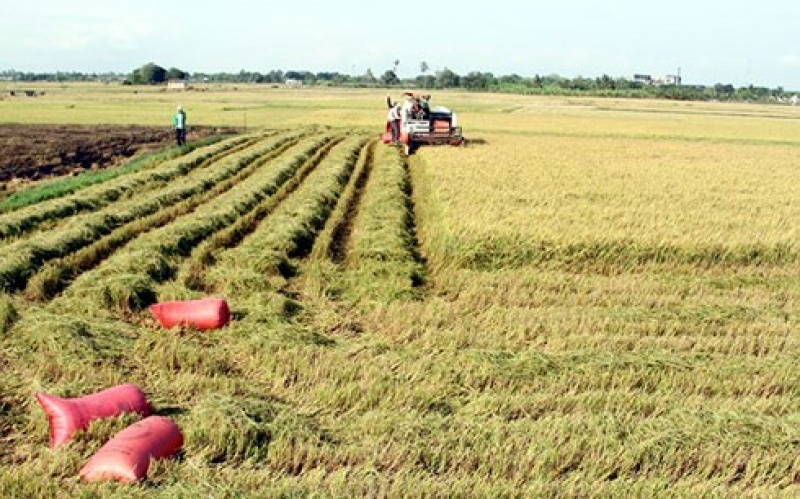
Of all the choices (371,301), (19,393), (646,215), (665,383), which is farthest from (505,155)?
(19,393)

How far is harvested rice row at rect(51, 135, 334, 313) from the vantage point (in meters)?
7.85

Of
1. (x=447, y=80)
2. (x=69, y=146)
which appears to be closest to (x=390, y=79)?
(x=447, y=80)

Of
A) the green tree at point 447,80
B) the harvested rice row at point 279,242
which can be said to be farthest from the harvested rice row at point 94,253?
the green tree at point 447,80

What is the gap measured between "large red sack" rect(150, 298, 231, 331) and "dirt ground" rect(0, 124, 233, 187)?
1266cm

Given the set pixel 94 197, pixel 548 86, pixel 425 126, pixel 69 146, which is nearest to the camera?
pixel 94 197

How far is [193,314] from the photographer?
277 inches

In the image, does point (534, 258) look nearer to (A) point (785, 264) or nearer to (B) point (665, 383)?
(A) point (785, 264)

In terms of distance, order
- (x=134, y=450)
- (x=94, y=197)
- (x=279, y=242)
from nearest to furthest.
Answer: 1. (x=134, y=450)
2. (x=279, y=242)
3. (x=94, y=197)

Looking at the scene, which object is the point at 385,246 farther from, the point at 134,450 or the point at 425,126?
the point at 425,126

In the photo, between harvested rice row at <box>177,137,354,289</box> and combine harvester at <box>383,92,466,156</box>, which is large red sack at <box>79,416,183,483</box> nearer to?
harvested rice row at <box>177,137,354,289</box>

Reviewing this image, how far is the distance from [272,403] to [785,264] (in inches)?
327

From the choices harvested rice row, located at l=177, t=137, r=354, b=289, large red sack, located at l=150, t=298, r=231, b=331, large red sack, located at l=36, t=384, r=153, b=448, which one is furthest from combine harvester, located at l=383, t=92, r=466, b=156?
large red sack, located at l=36, t=384, r=153, b=448

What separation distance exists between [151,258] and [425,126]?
1640cm

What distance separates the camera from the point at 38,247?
379 inches
